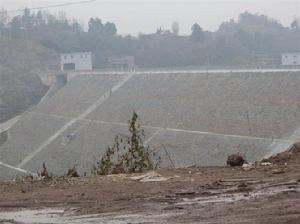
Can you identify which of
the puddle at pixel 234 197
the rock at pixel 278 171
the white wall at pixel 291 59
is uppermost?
the white wall at pixel 291 59

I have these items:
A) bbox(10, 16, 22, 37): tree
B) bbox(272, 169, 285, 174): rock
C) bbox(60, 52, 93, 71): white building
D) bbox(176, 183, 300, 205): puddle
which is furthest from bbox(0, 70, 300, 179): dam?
bbox(10, 16, 22, 37): tree

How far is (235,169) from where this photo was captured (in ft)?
21.0

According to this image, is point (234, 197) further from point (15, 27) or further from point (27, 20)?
point (27, 20)

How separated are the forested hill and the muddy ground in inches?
2021

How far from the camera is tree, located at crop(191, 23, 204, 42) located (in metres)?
66.8

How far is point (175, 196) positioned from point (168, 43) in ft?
212

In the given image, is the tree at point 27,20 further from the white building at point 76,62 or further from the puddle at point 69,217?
the puddle at point 69,217

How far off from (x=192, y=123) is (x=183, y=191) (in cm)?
2496

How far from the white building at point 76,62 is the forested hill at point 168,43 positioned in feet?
19.8

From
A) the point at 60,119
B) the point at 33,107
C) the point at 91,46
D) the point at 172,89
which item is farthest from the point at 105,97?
the point at 91,46

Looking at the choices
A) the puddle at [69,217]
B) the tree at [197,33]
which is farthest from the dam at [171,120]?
the tree at [197,33]

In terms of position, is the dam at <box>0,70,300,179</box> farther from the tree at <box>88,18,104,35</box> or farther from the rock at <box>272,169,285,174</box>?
the tree at <box>88,18,104,35</box>

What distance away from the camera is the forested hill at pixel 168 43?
6180 cm

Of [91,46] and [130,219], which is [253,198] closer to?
[130,219]
